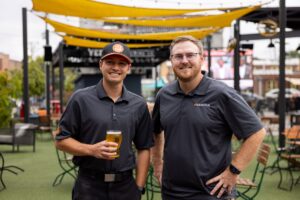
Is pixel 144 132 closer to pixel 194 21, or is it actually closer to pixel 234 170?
pixel 234 170

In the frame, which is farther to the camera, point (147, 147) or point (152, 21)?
point (152, 21)

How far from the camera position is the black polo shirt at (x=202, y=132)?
2.54 meters

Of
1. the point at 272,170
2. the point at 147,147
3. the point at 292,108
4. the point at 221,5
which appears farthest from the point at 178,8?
the point at 292,108

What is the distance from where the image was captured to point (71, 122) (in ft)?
8.86

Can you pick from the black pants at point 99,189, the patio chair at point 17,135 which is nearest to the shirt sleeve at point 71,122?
the black pants at point 99,189

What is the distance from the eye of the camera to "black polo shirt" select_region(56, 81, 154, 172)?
2678 mm

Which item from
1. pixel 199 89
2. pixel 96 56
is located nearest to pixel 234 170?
pixel 199 89

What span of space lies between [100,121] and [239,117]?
768mm

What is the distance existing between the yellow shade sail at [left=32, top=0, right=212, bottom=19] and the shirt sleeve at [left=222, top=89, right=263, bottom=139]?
591 cm

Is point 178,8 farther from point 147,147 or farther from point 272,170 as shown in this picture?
point 147,147

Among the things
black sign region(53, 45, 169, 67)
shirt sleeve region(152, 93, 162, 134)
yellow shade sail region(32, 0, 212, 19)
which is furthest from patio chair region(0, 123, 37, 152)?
shirt sleeve region(152, 93, 162, 134)

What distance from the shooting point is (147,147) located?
289 centimetres

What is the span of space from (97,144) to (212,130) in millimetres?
620

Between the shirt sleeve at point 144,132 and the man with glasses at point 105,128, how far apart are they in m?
0.02
